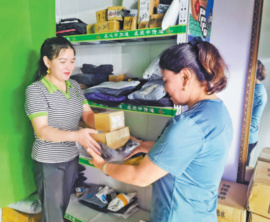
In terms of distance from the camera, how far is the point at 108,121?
1413 millimetres

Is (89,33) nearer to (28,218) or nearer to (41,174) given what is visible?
(41,174)

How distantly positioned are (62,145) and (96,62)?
40.5 inches

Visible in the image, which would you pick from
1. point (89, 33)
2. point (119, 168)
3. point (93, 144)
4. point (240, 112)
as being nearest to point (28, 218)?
point (93, 144)

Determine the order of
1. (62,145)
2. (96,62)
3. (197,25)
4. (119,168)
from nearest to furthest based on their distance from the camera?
1. (119,168)
2. (197,25)
3. (62,145)
4. (96,62)

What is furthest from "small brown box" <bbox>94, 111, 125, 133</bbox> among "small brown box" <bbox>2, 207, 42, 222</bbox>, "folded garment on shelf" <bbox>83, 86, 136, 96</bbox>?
"small brown box" <bbox>2, 207, 42, 222</bbox>

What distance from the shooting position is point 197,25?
4.76ft

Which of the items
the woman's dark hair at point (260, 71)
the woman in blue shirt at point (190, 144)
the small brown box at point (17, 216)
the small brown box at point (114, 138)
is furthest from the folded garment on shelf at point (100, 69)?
the small brown box at point (17, 216)

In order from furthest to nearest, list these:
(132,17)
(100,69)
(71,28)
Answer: (100,69)
(71,28)
(132,17)

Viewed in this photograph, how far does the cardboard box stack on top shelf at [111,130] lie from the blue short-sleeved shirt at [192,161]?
423 mm

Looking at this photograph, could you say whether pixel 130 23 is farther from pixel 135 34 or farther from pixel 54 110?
pixel 54 110

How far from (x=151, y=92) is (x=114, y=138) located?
0.41m

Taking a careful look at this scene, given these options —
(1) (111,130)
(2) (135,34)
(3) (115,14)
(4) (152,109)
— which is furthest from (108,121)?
(3) (115,14)

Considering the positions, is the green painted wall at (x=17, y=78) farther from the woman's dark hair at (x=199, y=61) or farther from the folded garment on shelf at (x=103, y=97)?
the woman's dark hair at (x=199, y=61)

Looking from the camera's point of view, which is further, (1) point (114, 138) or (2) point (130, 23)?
(2) point (130, 23)
